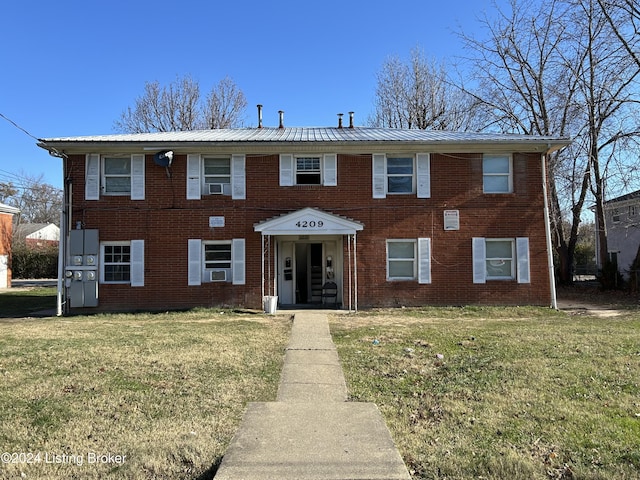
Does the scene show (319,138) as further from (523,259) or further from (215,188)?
(523,259)

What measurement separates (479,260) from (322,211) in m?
5.17

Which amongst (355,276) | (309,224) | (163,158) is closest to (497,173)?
(355,276)

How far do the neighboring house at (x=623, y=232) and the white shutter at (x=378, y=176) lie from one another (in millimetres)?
14229

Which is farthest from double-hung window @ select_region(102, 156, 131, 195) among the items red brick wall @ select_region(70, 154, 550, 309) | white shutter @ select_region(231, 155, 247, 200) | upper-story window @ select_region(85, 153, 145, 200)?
white shutter @ select_region(231, 155, 247, 200)

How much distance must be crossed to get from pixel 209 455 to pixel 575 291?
852 inches

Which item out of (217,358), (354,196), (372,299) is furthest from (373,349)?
(354,196)

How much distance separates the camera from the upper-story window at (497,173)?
14766 millimetres

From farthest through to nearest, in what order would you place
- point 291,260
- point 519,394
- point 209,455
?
1. point 291,260
2. point 519,394
3. point 209,455

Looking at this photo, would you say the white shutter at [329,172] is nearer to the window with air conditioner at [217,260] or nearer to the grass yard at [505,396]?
the window with air conditioner at [217,260]

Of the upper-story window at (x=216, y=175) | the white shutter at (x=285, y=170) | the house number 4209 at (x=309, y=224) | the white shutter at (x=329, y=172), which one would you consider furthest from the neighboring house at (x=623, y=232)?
the upper-story window at (x=216, y=175)

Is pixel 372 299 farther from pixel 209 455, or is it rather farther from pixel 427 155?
pixel 209 455

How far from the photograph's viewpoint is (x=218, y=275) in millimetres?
14578

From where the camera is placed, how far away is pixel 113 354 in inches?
301

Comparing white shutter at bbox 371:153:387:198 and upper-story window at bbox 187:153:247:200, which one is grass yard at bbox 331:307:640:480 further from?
upper-story window at bbox 187:153:247:200
